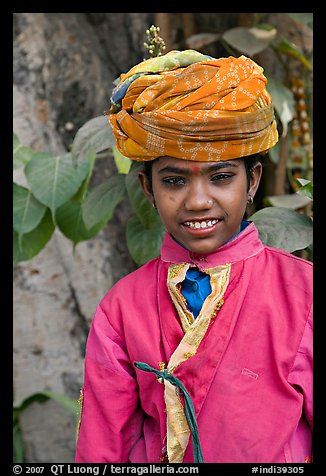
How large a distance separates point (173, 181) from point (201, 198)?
7cm

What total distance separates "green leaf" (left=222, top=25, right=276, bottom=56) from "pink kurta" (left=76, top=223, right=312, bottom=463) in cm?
98

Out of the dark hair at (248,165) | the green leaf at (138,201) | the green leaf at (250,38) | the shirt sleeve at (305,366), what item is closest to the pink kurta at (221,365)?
the shirt sleeve at (305,366)

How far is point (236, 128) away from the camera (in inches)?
47.7

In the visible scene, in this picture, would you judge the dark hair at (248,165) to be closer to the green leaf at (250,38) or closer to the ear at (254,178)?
the ear at (254,178)

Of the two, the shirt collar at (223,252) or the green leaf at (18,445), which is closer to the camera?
the shirt collar at (223,252)

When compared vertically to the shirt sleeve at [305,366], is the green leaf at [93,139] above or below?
above

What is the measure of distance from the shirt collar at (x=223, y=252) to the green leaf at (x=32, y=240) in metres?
0.67

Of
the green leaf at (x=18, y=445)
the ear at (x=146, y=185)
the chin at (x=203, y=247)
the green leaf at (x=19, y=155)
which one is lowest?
the green leaf at (x=18, y=445)

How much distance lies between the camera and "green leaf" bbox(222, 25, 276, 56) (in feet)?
6.98

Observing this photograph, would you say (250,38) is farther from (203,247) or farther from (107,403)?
(107,403)

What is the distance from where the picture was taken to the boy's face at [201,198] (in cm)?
123
